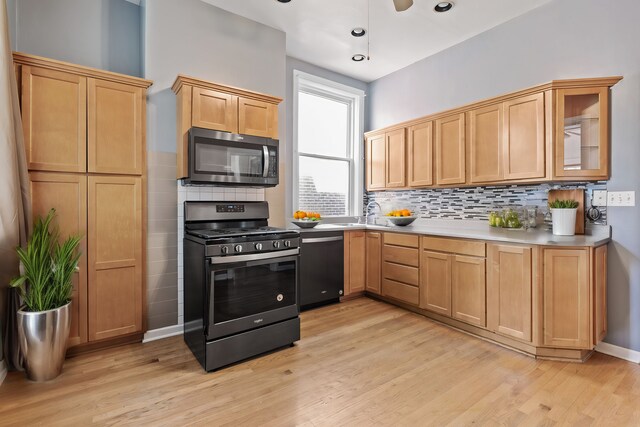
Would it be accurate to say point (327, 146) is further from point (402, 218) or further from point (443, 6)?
point (443, 6)

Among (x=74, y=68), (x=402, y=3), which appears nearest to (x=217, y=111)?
(x=74, y=68)

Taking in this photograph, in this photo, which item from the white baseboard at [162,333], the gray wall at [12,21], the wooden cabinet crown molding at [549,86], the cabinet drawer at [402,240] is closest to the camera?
the gray wall at [12,21]

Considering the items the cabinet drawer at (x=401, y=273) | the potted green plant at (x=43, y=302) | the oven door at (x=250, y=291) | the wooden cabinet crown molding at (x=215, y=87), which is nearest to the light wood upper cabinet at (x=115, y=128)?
the wooden cabinet crown molding at (x=215, y=87)

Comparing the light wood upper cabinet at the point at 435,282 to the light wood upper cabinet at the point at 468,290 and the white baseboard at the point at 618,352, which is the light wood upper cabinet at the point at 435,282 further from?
the white baseboard at the point at 618,352

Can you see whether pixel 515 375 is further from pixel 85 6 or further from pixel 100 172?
pixel 85 6

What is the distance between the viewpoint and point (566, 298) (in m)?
2.42

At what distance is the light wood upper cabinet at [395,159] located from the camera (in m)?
4.07

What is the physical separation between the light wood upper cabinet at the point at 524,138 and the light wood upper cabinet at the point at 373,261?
4.96 feet

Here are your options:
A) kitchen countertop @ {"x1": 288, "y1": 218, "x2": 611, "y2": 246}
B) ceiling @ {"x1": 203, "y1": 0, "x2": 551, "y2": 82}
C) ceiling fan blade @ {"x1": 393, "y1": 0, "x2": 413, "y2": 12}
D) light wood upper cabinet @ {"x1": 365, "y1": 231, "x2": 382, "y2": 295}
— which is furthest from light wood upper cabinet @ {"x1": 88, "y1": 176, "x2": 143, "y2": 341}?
light wood upper cabinet @ {"x1": 365, "y1": 231, "x2": 382, "y2": 295}

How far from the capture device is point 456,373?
227 cm

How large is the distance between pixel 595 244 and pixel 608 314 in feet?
2.32

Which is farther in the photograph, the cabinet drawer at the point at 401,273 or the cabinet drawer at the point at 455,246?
the cabinet drawer at the point at 401,273

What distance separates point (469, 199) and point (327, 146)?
1967 mm

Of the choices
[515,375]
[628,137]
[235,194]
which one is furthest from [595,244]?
[235,194]
